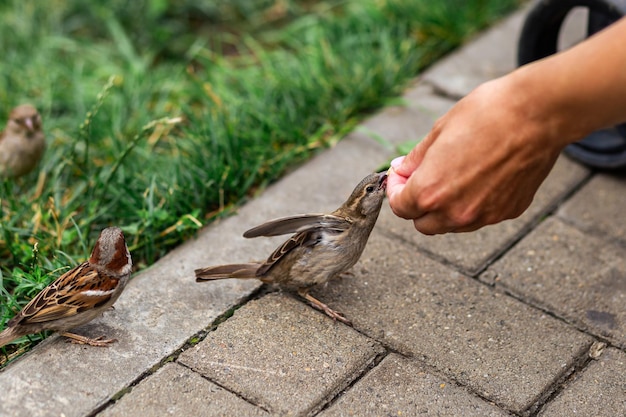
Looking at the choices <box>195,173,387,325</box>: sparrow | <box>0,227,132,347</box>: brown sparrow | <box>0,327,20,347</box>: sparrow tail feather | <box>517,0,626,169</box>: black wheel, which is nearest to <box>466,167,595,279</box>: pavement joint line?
<box>517,0,626,169</box>: black wheel

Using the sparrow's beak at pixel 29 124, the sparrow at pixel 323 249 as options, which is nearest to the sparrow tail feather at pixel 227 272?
the sparrow at pixel 323 249

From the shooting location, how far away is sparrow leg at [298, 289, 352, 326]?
11.1 feet

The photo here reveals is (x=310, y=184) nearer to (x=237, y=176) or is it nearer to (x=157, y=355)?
(x=237, y=176)

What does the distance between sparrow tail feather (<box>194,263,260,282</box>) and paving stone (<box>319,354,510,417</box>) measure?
661 millimetres

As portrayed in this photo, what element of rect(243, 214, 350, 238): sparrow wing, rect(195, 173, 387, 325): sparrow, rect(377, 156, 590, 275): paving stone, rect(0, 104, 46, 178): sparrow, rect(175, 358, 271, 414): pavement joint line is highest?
rect(0, 104, 46, 178): sparrow

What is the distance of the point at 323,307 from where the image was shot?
342 centimetres

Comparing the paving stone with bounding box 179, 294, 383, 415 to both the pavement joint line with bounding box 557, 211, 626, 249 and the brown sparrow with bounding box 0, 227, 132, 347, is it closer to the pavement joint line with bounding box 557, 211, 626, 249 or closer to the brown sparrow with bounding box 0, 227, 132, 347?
the brown sparrow with bounding box 0, 227, 132, 347

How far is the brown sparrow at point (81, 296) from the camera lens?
3.09 m

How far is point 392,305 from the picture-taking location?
11.4ft

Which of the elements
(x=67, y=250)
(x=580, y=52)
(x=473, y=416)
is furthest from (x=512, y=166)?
(x=67, y=250)

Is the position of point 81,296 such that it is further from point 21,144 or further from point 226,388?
point 21,144

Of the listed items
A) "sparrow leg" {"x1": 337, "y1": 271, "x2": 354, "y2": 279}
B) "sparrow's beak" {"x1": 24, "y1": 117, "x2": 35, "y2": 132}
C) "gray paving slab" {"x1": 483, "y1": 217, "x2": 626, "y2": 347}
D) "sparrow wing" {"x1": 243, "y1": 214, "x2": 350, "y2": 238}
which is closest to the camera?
"sparrow wing" {"x1": 243, "y1": 214, "x2": 350, "y2": 238}

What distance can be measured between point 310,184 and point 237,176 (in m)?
0.36

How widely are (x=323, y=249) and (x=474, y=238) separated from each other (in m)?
0.89
